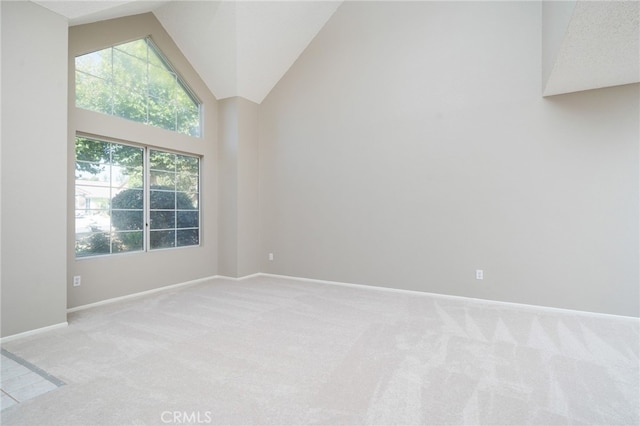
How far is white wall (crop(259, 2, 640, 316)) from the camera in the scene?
10.6 feet

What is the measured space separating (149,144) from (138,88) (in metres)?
0.73

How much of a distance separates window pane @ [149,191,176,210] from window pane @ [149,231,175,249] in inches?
13.9

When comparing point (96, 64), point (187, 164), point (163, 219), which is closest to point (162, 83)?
point (96, 64)

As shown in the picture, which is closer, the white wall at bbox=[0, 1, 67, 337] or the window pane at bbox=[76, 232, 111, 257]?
the white wall at bbox=[0, 1, 67, 337]

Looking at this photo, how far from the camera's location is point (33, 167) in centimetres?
271

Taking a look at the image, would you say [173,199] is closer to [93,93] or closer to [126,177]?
[126,177]

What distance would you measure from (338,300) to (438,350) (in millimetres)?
1569

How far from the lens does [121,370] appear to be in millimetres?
2105

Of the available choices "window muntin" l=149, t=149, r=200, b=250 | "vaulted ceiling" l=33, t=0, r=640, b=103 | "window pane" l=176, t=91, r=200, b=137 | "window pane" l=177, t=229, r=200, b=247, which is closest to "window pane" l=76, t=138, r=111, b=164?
"window muntin" l=149, t=149, r=200, b=250

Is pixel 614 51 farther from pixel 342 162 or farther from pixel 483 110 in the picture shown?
pixel 342 162

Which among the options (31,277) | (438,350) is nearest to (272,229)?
(31,277)

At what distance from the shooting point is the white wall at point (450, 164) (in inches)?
127

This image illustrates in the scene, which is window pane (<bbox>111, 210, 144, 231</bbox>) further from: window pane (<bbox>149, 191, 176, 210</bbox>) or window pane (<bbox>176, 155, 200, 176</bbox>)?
window pane (<bbox>176, 155, 200, 176</bbox>)

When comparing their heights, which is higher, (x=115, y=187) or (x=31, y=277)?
(x=115, y=187)
